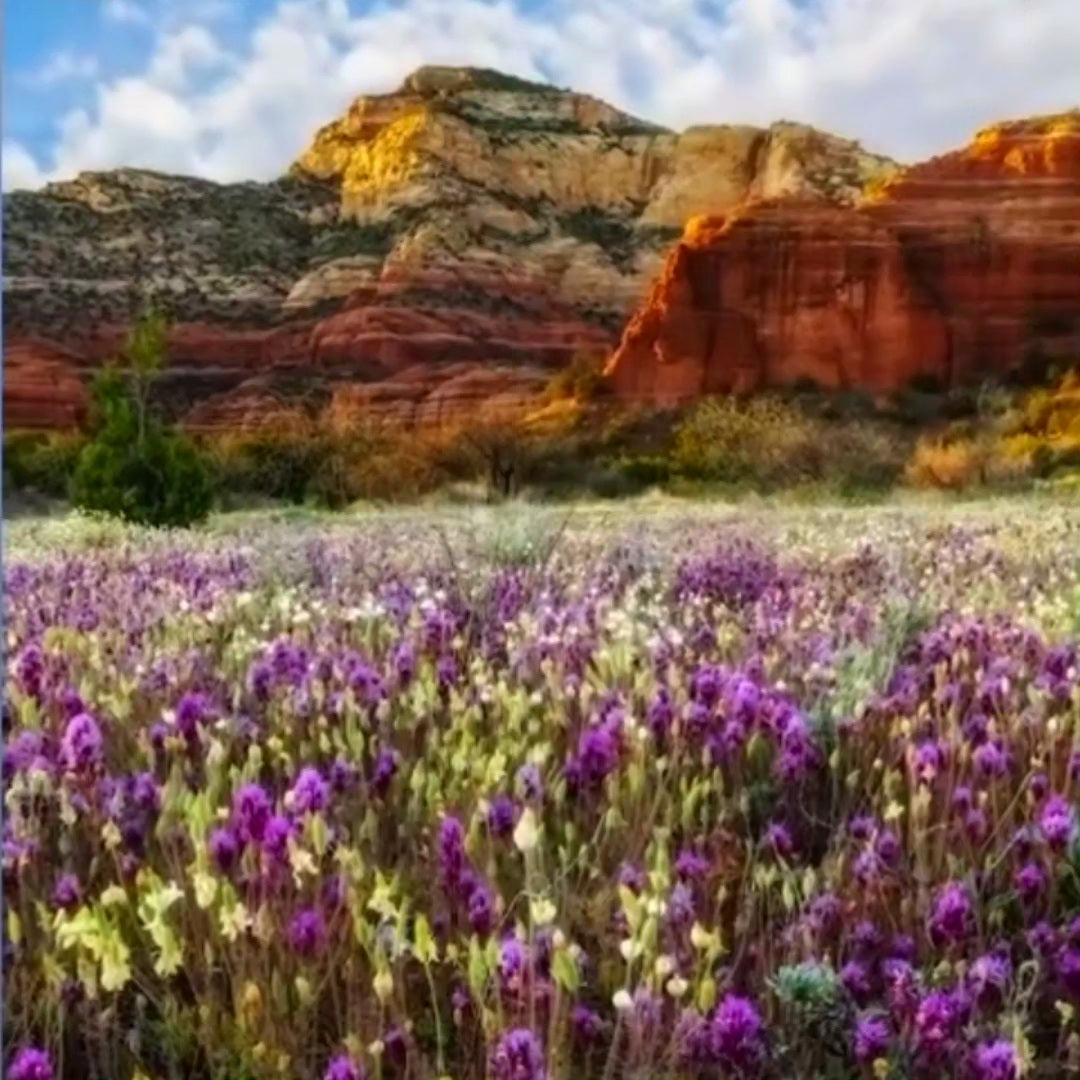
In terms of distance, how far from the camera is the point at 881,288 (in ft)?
6.97

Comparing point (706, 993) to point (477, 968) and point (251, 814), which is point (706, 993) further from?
point (251, 814)

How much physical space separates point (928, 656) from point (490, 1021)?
35.3 inches

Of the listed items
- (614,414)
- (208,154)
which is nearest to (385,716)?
(614,414)

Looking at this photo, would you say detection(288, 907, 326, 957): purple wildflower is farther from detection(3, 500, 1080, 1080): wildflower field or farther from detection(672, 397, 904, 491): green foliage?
detection(672, 397, 904, 491): green foliage

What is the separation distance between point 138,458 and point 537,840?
4.07ft

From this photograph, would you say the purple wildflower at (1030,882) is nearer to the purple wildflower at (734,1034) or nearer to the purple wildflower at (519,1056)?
the purple wildflower at (734,1034)

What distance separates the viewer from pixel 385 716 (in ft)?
4.45

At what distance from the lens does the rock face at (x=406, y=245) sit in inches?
80.8

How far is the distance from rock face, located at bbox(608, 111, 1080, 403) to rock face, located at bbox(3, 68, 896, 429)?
38 millimetres

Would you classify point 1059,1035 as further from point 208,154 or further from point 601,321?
point 208,154

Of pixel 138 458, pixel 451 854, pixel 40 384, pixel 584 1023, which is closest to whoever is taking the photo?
pixel 584 1023

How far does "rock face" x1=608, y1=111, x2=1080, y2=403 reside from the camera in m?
2.09

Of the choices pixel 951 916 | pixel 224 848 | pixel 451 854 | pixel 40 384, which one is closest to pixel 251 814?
pixel 224 848

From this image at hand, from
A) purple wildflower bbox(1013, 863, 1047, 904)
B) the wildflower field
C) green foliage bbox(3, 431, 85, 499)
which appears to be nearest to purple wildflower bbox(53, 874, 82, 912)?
the wildflower field
